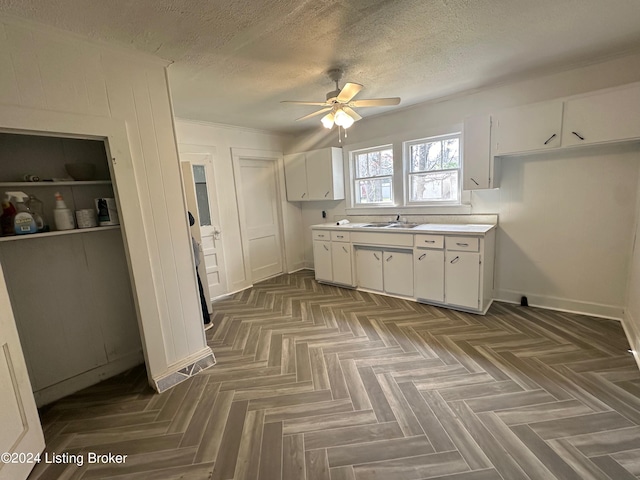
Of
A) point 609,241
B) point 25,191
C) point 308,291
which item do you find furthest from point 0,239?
point 609,241

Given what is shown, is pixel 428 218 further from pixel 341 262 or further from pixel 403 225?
Answer: pixel 341 262

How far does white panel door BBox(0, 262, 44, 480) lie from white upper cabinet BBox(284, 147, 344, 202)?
12.3 ft

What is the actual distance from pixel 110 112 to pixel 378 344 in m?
2.87

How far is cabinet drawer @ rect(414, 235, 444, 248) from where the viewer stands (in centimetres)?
326

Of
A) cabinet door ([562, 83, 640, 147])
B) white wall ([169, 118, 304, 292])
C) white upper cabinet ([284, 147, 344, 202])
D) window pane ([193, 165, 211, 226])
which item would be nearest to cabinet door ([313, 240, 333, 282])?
white upper cabinet ([284, 147, 344, 202])

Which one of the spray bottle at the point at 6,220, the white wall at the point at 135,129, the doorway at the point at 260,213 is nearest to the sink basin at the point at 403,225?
the doorway at the point at 260,213

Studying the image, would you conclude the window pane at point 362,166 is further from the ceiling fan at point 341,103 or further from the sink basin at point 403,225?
the ceiling fan at point 341,103

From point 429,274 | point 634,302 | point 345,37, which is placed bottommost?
point 634,302

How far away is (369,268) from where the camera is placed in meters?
4.00

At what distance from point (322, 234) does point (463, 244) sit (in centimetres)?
202

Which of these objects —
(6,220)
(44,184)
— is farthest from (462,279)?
(6,220)

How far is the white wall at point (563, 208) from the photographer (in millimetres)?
2713

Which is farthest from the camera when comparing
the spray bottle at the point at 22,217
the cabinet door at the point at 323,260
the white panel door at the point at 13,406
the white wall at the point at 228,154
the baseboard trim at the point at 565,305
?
the cabinet door at the point at 323,260

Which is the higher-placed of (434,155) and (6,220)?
(434,155)
